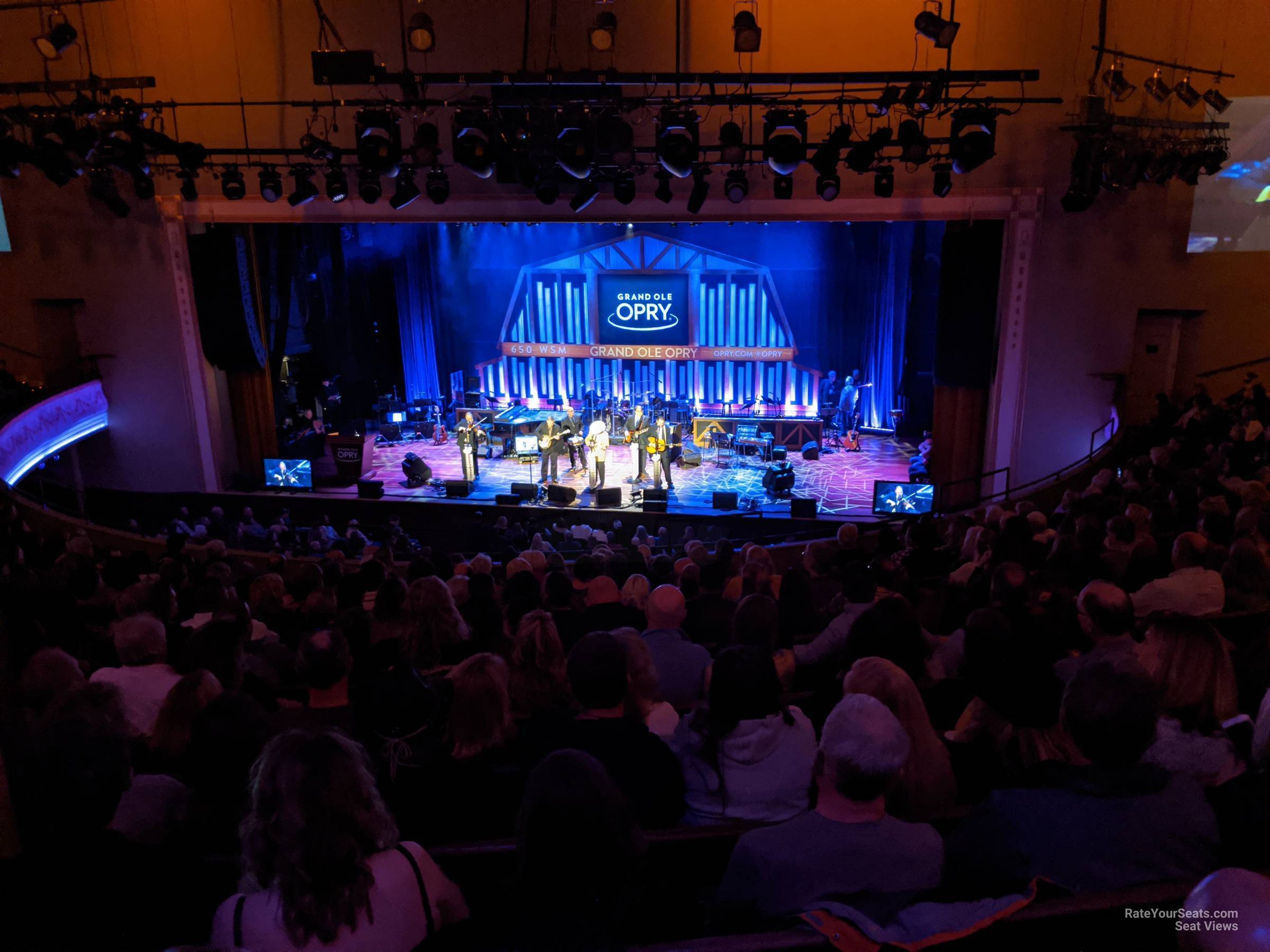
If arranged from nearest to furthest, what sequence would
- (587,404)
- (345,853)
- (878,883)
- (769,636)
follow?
(345,853), (878,883), (769,636), (587,404)

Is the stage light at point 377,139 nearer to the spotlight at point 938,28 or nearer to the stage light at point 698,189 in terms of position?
the stage light at point 698,189

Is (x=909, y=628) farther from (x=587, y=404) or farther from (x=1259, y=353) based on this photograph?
(x=587, y=404)

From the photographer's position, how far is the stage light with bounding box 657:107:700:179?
25.3 feet

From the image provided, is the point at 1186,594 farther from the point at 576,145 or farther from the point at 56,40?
the point at 56,40

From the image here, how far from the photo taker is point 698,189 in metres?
9.73

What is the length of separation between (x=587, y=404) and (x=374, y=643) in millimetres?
13136

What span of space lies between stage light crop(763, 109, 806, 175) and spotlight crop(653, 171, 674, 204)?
2187 mm

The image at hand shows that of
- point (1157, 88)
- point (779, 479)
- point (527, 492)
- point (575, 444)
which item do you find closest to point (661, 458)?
point (575, 444)

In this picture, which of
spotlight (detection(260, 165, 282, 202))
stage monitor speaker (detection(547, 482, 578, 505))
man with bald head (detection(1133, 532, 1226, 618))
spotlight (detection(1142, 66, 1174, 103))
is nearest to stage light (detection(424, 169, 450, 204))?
spotlight (detection(260, 165, 282, 202))

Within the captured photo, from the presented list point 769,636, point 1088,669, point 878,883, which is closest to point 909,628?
point 769,636

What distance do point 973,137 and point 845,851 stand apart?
7.63 metres

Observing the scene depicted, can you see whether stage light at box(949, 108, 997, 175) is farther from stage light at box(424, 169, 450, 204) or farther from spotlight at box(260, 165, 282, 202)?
spotlight at box(260, 165, 282, 202)

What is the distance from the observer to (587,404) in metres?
16.7

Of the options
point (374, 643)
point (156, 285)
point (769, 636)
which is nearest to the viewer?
point (769, 636)
